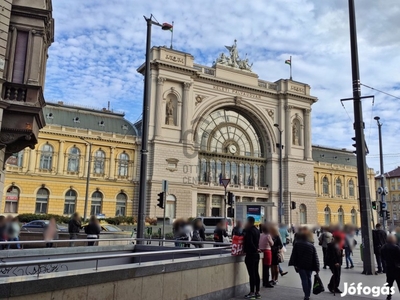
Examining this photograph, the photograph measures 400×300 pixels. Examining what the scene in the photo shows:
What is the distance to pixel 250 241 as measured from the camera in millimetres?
9461

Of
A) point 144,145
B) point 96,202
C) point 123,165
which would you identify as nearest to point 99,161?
point 123,165

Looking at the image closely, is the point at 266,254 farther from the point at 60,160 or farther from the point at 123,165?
the point at 123,165

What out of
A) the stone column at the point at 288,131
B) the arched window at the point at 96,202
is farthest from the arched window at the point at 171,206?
the stone column at the point at 288,131

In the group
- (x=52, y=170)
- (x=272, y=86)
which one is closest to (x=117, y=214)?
(x=52, y=170)

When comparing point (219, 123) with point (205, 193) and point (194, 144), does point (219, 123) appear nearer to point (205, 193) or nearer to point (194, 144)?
point (194, 144)

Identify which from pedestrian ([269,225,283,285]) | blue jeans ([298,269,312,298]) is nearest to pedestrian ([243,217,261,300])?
blue jeans ([298,269,312,298])

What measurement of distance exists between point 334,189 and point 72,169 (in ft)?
161

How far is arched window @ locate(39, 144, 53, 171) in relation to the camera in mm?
47656

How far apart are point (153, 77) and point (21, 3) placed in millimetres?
39391

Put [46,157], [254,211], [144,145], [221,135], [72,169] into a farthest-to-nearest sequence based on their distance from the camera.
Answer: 1. [221,135]
2. [72,169]
3. [46,157]
4. [254,211]
5. [144,145]

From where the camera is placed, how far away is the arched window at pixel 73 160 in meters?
49.4

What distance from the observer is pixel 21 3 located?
1340 centimetres

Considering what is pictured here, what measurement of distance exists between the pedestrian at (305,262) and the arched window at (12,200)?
140 feet

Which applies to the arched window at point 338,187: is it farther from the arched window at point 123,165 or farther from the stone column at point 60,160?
the stone column at point 60,160
